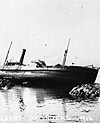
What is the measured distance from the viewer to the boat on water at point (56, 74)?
120 ft

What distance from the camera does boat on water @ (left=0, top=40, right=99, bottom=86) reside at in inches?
1438

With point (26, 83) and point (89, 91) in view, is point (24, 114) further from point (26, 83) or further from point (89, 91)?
point (26, 83)

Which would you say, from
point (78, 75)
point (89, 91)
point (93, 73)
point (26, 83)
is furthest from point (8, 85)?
point (89, 91)

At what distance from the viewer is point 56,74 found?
3728cm

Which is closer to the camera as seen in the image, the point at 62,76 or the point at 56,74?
the point at 62,76

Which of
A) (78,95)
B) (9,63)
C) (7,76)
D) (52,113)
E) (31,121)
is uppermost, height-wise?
(9,63)

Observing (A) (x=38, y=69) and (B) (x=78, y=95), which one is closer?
(B) (x=78, y=95)

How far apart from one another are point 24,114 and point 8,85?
24391 millimetres

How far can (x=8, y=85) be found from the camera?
3934 cm

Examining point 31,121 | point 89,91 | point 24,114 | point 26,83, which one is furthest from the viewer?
point 26,83

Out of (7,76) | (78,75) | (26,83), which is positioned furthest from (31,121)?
(7,76)

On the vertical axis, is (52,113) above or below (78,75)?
below

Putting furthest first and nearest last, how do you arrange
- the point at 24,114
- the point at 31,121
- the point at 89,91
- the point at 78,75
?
the point at 78,75 < the point at 89,91 < the point at 24,114 < the point at 31,121

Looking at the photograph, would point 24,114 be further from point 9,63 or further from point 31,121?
point 9,63
